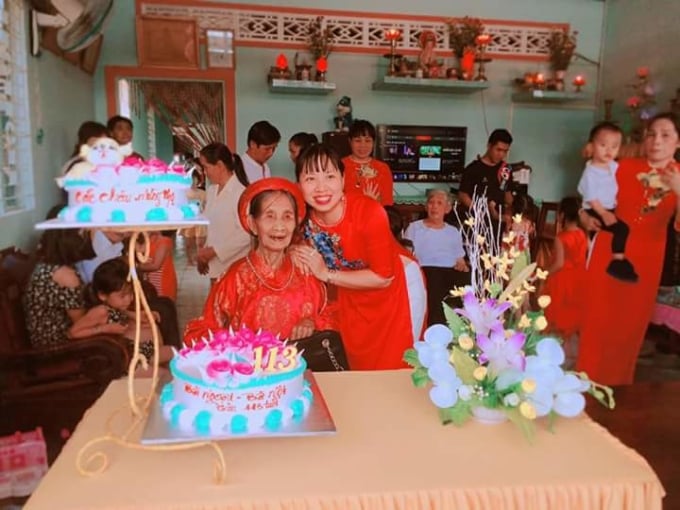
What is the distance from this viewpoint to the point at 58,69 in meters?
4.12

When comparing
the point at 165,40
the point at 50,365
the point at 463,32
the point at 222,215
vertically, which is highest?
the point at 463,32

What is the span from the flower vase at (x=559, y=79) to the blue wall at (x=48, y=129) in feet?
14.0

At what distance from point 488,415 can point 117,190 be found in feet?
2.97

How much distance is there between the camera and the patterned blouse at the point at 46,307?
2.44 meters

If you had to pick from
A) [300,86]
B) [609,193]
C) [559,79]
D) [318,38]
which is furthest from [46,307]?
[559,79]

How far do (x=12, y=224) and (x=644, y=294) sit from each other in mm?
3269

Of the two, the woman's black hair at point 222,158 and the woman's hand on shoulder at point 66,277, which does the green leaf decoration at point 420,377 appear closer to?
the woman's hand on shoulder at point 66,277

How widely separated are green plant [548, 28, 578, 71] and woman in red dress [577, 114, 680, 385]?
315 centimetres

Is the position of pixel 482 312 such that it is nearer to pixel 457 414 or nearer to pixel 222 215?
pixel 457 414

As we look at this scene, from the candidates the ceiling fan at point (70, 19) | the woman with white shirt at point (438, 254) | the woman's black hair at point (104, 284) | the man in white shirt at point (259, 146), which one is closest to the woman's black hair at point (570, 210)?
the woman with white shirt at point (438, 254)

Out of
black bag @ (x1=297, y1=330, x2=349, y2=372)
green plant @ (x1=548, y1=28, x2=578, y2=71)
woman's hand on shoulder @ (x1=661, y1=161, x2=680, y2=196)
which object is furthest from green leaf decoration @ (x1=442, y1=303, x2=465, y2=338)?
green plant @ (x1=548, y1=28, x2=578, y2=71)

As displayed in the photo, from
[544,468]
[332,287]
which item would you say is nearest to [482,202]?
[544,468]

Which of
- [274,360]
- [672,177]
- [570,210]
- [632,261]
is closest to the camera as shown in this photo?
[274,360]

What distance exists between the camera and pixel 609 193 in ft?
9.73
